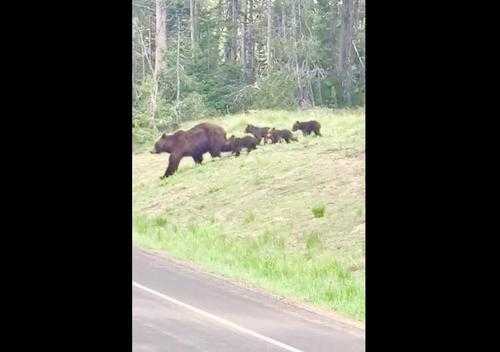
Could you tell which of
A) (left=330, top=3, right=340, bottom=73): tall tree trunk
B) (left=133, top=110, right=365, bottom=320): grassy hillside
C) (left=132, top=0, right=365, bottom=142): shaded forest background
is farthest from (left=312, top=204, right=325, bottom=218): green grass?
(left=330, top=3, right=340, bottom=73): tall tree trunk

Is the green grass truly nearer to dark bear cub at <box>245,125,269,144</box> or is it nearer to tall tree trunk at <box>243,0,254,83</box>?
dark bear cub at <box>245,125,269,144</box>

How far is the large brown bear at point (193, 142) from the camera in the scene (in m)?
3.39

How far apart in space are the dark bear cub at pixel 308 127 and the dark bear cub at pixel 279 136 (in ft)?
0.18

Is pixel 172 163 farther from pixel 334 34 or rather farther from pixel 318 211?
pixel 334 34

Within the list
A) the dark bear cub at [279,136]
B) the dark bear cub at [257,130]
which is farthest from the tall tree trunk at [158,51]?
the dark bear cub at [279,136]

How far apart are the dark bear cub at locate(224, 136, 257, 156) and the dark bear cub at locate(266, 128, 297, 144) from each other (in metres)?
0.08

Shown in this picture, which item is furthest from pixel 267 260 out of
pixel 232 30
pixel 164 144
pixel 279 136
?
pixel 232 30

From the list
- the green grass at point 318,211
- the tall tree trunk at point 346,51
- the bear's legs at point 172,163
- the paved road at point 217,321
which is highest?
the tall tree trunk at point 346,51

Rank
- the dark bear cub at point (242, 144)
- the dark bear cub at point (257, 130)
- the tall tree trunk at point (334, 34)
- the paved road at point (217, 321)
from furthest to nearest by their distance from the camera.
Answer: the dark bear cub at point (242, 144) < the dark bear cub at point (257, 130) < the tall tree trunk at point (334, 34) < the paved road at point (217, 321)

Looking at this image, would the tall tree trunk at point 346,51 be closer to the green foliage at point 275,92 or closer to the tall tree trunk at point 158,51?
the green foliage at point 275,92

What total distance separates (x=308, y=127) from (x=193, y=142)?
0.45 metres

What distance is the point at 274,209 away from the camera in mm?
3443

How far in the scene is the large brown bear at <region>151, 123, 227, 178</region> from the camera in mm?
3391
